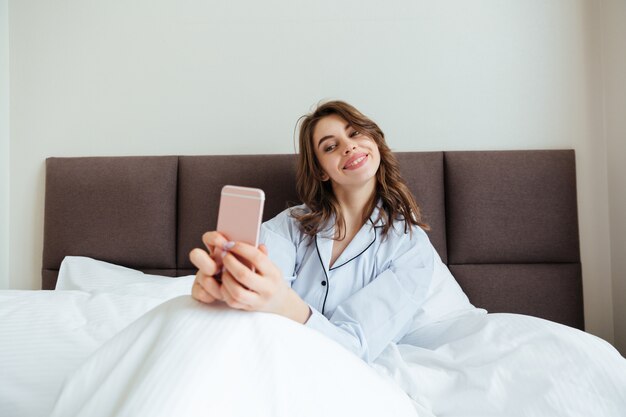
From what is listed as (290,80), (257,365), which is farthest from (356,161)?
(257,365)

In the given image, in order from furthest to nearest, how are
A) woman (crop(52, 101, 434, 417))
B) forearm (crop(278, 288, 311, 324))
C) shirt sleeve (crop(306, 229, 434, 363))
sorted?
shirt sleeve (crop(306, 229, 434, 363)), forearm (crop(278, 288, 311, 324)), woman (crop(52, 101, 434, 417))

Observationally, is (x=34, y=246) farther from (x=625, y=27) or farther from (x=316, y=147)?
(x=625, y=27)

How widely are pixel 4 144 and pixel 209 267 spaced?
1677 mm

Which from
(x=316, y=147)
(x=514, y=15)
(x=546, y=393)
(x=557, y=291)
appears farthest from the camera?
(x=514, y=15)

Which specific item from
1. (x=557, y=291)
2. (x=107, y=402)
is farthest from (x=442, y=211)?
(x=107, y=402)

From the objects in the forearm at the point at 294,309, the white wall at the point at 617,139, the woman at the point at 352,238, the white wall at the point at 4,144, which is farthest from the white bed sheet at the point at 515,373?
the white wall at the point at 4,144

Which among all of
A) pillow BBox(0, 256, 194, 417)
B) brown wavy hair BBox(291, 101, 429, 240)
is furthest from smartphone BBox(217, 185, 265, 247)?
brown wavy hair BBox(291, 101, 429, 240)

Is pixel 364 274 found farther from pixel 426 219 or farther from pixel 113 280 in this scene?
pixel 113 280

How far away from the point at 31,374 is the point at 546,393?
3.66ft

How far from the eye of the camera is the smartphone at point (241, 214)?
668 mm

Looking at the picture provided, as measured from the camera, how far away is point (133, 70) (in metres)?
1.83

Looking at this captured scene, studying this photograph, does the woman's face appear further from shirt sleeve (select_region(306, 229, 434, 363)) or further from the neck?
shirt sleeve (select_region(306, 229, 434, 363))

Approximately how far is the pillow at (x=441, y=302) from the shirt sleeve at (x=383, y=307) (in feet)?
0.34

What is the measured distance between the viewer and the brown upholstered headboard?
161 centimetres
